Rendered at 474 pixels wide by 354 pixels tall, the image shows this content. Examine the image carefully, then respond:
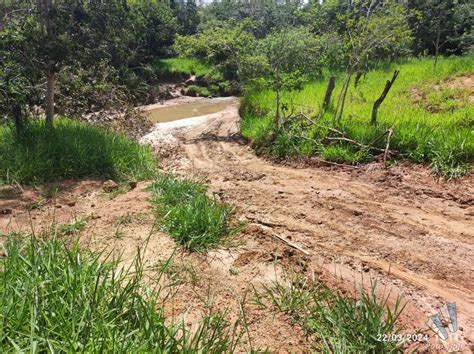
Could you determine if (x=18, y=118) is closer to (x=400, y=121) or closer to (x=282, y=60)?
(x=282, y=60)

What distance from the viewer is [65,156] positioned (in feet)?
18.7

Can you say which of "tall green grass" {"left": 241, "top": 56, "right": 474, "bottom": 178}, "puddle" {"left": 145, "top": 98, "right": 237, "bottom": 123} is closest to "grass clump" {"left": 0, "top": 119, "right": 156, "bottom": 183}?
"tall green grass" {"left": 241, "top": 56, "right": 474, "bottom": 178}

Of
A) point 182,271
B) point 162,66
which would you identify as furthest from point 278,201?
point 162,66

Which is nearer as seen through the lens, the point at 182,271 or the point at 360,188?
the point at 182,271

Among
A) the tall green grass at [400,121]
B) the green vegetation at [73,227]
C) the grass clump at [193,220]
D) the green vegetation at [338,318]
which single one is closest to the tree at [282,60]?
the tall green grass at [400,121]

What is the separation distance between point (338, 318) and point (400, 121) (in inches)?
212

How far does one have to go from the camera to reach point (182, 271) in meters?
3.02

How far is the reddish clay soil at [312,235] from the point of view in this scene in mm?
2719

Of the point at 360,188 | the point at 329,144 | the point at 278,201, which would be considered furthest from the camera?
the point at 329,144

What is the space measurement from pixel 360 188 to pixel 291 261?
2.40 meters

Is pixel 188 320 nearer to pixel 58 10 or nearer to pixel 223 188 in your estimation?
pixel 223 188

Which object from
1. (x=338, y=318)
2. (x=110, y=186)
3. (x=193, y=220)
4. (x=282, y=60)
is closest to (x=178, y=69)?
(x=282, y=60)

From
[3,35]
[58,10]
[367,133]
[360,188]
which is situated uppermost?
[58,10]

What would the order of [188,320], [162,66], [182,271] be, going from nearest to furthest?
1. [188,320]
2. [182,271]
3. [162,66]
